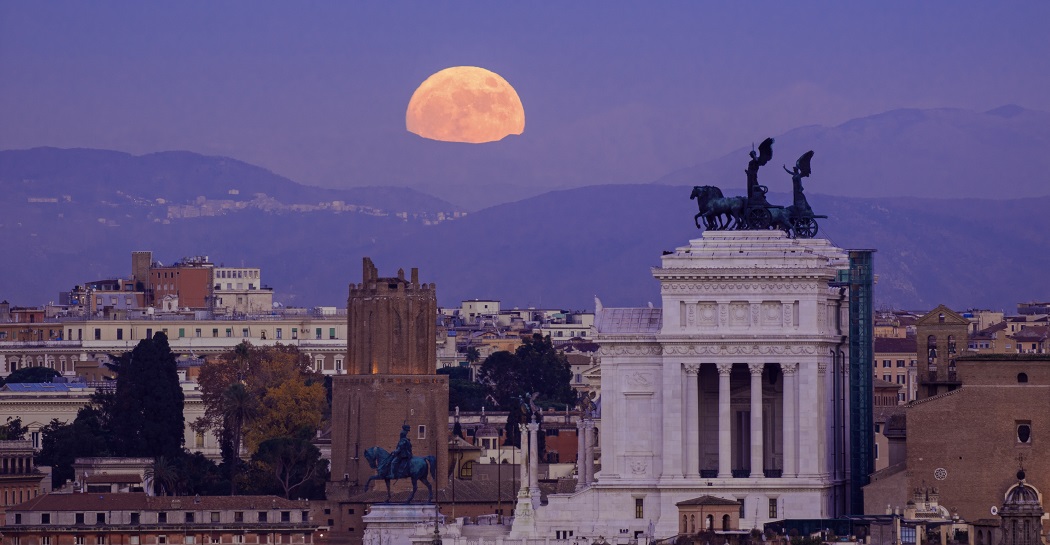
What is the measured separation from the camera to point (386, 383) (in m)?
167

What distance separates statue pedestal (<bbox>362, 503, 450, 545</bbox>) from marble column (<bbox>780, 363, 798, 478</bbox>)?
16.8m

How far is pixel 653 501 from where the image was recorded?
10819 cm

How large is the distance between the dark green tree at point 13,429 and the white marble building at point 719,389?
72.8 metres

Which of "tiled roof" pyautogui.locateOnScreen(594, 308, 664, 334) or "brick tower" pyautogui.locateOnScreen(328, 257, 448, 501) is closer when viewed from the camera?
"tiled roof" pyautogui.locateOnScreen(594, 308, 664, 334)

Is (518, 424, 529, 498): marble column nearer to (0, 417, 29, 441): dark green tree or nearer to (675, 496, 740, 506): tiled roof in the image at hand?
(675, 496, 740, 506): tiled roof

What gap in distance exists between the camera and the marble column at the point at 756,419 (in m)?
108

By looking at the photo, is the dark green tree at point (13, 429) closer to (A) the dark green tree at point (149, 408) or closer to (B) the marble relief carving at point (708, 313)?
(A) the dark green tree at point (149, 408)

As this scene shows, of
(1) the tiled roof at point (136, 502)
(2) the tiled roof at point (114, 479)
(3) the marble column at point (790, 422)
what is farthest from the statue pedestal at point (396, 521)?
(2) the tiled roof at point (114, 479)

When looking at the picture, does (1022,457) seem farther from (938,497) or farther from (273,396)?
(273,396)

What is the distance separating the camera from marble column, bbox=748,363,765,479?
108 meters

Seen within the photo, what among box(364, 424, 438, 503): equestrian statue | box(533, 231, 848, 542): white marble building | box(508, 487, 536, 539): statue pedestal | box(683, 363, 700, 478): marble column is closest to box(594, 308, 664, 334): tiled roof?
box(533, 231, 848, 542): white marble building

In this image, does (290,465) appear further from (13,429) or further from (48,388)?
(48,388)

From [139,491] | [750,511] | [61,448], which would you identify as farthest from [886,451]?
[61,448]

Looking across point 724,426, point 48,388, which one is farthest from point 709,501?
point 48,388
